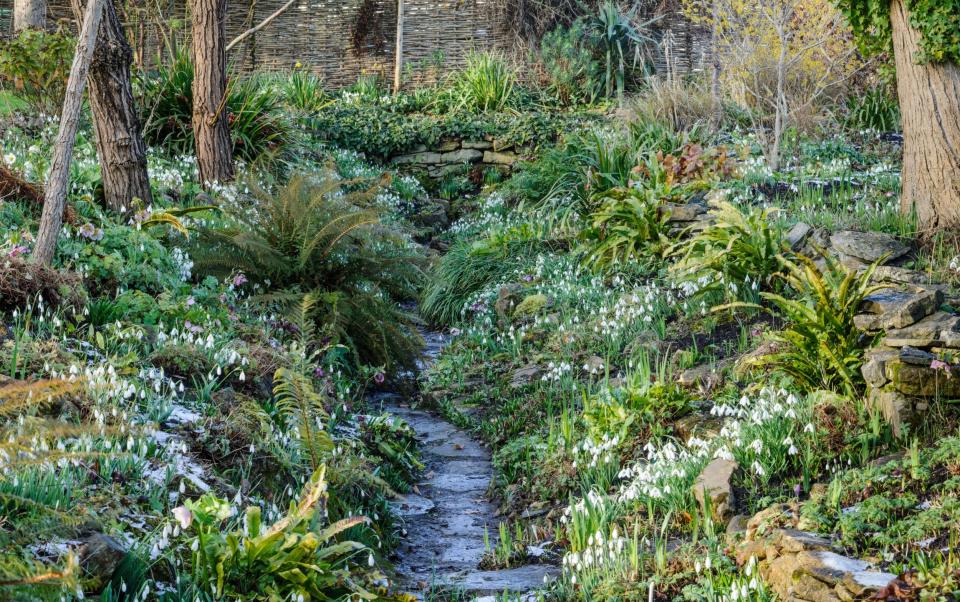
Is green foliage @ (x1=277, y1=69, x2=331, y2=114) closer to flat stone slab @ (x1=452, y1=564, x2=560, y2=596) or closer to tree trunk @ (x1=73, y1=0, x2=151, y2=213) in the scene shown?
tree trunk @ (x1=73, y1=0, x2=151, y2=213)

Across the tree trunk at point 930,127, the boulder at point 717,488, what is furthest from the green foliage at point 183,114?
the boulder at point 717,488

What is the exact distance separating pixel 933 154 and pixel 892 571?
4151mm

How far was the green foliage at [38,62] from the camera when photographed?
9.25m

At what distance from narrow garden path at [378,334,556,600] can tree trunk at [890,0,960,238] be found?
3539mm

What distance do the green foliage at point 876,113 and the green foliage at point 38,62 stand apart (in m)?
9.04

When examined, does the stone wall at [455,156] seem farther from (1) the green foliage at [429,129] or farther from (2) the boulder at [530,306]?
(2) the boulder at [530,306]

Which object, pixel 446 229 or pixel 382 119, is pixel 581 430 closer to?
pixel 446 229

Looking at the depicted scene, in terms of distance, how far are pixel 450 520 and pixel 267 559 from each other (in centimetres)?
176

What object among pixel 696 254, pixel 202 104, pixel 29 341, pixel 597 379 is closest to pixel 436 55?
pixel 202 104

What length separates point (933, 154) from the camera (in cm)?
631

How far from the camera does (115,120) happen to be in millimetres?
6887

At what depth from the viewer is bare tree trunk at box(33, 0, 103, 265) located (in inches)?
207

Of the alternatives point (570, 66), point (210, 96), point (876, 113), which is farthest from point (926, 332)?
point (570, 66)

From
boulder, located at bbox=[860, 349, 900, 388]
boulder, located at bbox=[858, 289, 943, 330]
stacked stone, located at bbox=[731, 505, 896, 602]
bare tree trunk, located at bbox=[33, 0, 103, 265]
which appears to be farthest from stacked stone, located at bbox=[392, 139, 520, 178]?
stacked stone, located at bbox=[731, 505, 896, 602]
